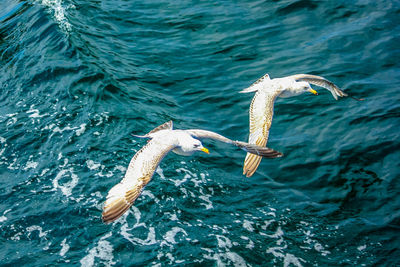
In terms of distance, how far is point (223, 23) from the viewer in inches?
625

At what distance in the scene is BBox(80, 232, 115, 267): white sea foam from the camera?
7789 mm

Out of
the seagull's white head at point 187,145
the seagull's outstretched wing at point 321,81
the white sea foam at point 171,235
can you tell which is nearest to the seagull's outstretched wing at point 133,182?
the seagull's white head at point 187,145

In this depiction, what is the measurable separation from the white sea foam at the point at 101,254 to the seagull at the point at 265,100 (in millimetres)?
3247

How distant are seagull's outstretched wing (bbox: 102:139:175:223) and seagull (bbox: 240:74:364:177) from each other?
211cm

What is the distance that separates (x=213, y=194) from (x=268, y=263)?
2027 millimetres

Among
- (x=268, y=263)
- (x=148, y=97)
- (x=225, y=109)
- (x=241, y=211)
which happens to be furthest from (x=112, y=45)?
(x=268, y=263)

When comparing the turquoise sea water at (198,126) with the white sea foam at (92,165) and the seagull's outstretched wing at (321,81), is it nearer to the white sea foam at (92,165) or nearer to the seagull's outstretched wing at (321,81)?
the white sea foam at (92,165)

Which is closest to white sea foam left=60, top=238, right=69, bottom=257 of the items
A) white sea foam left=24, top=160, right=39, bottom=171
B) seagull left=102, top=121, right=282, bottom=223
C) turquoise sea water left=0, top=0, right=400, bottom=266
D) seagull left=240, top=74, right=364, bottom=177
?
turquoise sea water left=0, top=0, right=400, bottom=266

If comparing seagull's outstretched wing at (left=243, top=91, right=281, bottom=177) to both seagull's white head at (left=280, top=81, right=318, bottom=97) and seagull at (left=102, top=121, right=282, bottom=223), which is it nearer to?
seagull's white head at (left=280, top=81, right=318, bottom=97)

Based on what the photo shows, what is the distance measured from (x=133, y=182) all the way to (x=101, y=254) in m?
1.40

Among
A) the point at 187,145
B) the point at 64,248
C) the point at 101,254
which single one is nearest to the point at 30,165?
the point at 64,248

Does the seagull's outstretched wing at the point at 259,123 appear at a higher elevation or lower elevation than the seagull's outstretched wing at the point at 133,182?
higher

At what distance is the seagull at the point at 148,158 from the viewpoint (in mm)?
7344

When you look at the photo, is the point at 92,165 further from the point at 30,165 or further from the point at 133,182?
the point at 133,182
